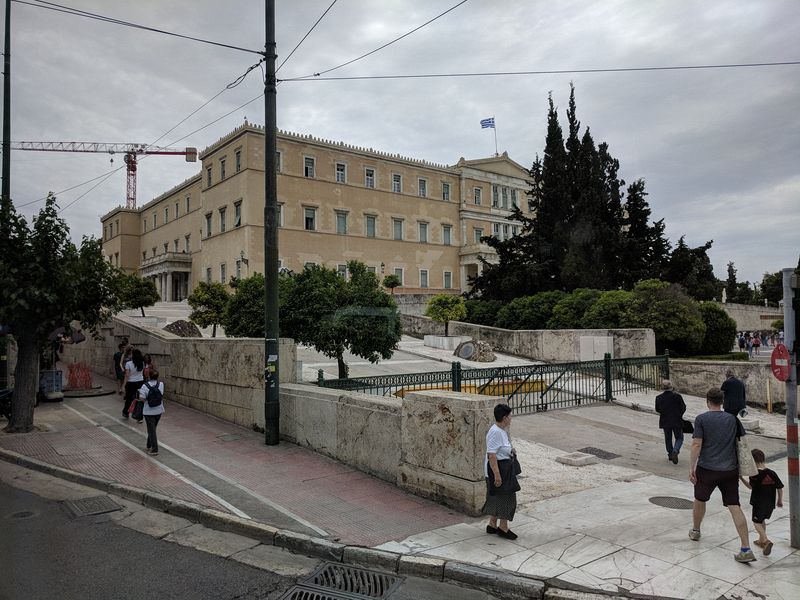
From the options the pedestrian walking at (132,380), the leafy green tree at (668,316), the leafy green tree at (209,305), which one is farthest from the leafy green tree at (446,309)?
the pedestrian walking at (132,380)

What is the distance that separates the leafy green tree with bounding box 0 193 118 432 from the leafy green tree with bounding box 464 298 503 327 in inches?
1065

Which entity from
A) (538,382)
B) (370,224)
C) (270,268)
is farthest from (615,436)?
(370,224)

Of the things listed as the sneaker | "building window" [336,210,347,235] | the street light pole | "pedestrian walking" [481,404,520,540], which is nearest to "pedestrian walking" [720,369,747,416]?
the sneaker

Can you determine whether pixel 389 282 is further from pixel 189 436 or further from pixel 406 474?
pixel 406 474

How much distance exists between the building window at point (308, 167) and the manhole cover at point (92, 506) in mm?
46295

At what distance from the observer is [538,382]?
15.5m

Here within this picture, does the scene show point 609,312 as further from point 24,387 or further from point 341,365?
point 24,387

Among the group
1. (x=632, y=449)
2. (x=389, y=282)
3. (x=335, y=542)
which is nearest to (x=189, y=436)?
(x=335, y=542)

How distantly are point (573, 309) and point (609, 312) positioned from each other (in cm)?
267

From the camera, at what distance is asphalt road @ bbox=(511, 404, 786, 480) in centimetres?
1036

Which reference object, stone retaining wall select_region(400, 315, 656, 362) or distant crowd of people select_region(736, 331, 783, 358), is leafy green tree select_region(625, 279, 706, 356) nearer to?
stone retaining wall select_region(400, 315, 656, 362)

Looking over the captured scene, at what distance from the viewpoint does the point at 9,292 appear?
35.6ft

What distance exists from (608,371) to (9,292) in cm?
1571

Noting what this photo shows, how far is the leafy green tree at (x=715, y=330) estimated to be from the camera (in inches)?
1054
